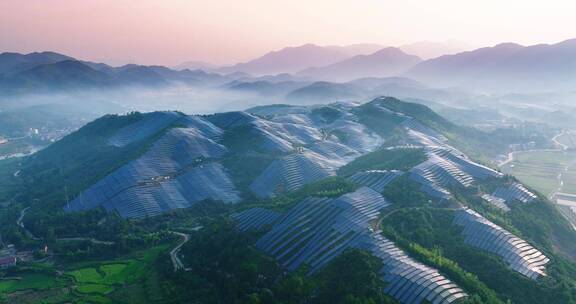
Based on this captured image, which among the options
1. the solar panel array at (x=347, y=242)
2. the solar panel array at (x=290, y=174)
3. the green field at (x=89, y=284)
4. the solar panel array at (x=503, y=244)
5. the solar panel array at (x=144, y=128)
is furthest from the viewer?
the solar panel array at (x=144, y=128)

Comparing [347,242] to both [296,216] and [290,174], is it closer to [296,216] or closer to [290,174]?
[296,216]

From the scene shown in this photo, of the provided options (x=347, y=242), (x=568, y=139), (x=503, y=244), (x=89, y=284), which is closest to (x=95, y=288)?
(x=89, y=284)

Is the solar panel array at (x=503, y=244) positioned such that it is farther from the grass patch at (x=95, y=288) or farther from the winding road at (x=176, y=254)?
the grass patch at (x=95, y=288)

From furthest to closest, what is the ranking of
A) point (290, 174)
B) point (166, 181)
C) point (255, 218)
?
point (290, 174) → point (166, 181) → point (255, 218)

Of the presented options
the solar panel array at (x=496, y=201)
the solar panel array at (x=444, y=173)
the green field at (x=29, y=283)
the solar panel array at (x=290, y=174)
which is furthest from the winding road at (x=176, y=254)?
the solar panel array at (x=496, y=201)

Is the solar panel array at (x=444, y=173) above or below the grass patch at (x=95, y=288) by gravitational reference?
above

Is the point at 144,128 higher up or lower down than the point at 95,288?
higher up
